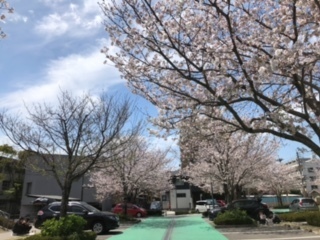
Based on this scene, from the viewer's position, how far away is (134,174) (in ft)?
95.9

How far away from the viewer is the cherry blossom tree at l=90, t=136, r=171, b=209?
92.6 ft

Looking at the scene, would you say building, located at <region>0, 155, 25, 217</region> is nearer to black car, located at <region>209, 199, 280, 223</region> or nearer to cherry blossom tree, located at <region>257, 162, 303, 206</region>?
black car, located at <region>209, 199, 280, 223</region>

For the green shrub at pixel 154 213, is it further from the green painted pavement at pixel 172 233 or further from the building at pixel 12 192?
the green painted pavement at pixel 172 233

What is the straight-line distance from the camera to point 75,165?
12844 mm

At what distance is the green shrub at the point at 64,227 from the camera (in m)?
11.4

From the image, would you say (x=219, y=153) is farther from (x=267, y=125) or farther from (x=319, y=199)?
(x=319, y=199)

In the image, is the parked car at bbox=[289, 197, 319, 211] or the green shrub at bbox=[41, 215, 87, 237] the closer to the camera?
the green shrub at bbox=[41, 215, 87, 237]

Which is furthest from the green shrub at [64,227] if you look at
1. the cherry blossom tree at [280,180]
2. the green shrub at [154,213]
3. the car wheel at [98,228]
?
the cherry blossom tree at [280,180]

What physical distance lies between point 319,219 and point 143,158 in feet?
58.5

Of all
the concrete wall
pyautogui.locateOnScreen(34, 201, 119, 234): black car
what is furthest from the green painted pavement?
the concrete wall

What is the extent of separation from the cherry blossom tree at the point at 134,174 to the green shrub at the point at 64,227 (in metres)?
11.6

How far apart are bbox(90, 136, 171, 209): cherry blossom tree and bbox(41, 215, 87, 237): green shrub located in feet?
38.0

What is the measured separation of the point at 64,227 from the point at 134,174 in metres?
17.8

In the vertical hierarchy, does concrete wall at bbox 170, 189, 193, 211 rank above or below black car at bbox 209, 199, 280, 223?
above
